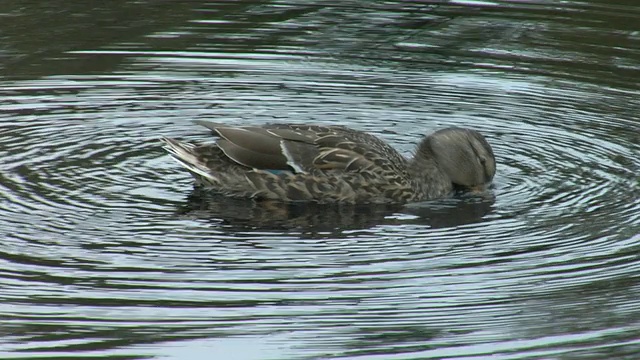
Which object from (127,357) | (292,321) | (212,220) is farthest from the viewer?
(212,220)

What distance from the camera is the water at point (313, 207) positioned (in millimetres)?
8531

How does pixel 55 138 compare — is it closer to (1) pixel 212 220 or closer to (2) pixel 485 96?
(1) pixel 212 220

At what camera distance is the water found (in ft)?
28.0

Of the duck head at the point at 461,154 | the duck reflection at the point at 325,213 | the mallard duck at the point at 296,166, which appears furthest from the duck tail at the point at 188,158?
the duck head at the point at 461,154

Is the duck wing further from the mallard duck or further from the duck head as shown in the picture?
the duck head

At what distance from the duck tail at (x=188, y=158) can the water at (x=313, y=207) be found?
0.24 metres

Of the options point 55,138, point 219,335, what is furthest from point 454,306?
point 55,138

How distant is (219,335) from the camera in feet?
27.3

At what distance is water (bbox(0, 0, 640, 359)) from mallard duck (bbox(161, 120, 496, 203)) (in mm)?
248

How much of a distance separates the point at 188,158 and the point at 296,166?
939 millimetres

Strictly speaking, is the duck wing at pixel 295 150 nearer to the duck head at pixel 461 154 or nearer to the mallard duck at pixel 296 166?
the mallard duck at pixel 296 166

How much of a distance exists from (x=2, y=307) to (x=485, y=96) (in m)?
7.44

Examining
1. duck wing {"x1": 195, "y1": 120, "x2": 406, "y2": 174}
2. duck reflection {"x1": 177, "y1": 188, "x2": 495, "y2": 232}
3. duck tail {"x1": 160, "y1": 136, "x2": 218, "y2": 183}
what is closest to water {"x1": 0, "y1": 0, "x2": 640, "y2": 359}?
duck reflection {"x1": 177, "y1": 188, "x2": 495, "y2": 232}

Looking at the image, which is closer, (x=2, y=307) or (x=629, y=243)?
(x=2, y=307)
